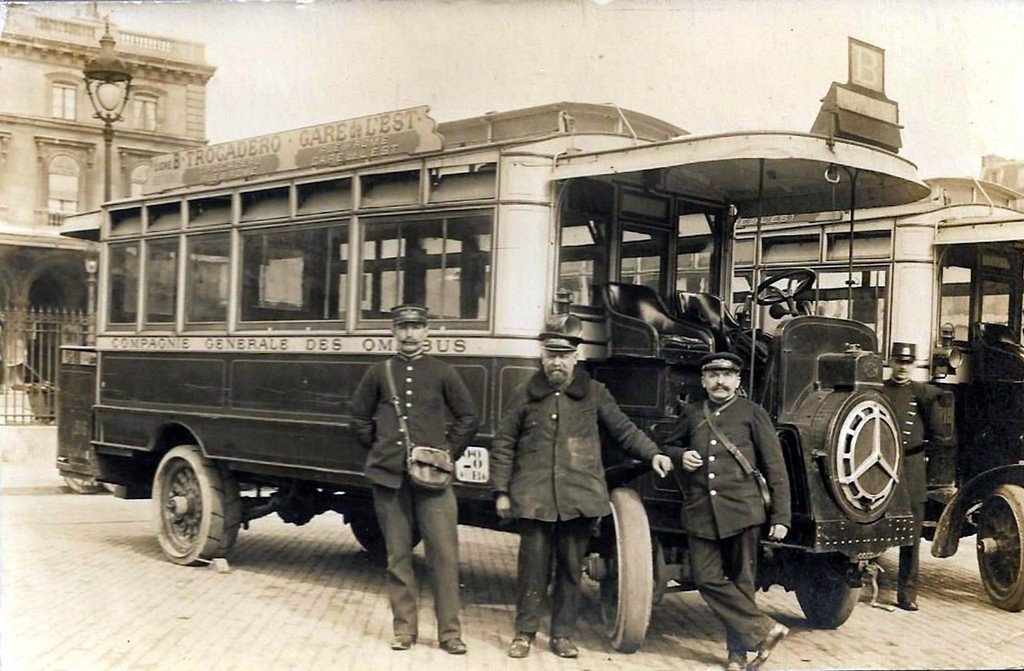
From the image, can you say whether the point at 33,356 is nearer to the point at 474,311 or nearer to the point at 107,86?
the point at 107,86

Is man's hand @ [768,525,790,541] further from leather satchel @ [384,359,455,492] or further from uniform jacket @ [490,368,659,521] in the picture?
leather satchel @ [384,359,455,492]

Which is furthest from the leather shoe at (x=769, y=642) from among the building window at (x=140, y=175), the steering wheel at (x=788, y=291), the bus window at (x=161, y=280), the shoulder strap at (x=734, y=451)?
the building window at (x=140, y=175)

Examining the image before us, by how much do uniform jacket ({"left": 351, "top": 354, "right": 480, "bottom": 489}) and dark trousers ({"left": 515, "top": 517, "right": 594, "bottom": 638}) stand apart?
628 mm

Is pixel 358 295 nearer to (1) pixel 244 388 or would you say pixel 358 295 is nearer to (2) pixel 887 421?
(1) pixel 244 388

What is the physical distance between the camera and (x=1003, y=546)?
23.5ft

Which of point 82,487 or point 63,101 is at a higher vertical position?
point 63,101

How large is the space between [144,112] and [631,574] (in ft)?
21.6

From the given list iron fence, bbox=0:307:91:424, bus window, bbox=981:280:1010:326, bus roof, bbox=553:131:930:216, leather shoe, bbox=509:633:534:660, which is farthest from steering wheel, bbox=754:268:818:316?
iron fence, bbox=0:307:91:424

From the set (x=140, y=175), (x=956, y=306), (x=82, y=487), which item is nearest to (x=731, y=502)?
(x=956, y=306)

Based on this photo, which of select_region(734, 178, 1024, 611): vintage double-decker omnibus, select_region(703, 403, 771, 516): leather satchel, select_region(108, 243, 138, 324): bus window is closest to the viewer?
select_region(703, 403, 771, 516): leather satchel

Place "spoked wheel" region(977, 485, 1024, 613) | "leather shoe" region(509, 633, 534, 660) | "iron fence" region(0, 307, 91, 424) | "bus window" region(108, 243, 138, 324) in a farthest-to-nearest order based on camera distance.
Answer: "iron fence" region(0, 307, 91, 424) < "bus window" region(108, 243, 138, 324) < "spoked wheel" region(977, 485, 1024, 613) < "leather shoe" region(509, 633, 534, 660)

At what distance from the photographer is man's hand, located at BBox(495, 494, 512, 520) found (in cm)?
546

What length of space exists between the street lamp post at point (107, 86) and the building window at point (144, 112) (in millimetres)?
170

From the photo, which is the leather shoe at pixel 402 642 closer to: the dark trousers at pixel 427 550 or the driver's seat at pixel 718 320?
the dark trousers at pixel 427 550
